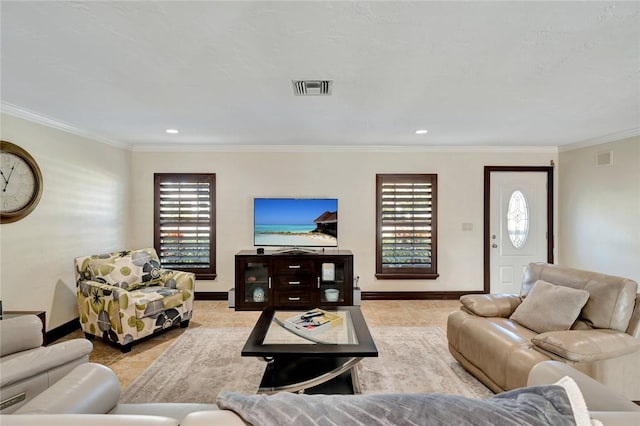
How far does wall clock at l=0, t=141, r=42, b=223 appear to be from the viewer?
115 inches

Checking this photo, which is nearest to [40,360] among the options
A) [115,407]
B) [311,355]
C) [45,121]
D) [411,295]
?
[115,407]

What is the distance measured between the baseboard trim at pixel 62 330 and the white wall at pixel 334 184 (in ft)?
4.68

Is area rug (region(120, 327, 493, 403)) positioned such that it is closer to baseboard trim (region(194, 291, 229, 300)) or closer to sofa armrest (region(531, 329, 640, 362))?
sofa armrest (region(531, 329, 640, 362))

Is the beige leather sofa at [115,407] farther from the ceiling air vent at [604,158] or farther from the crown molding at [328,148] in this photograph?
the ceiling air vent at [604,158]

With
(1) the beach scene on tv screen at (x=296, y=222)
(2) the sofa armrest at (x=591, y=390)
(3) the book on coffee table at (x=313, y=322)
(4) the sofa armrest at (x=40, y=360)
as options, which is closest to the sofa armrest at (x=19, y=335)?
(4) the sofa armrest at (x=40, y=360)

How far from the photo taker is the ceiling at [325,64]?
1.58 meters

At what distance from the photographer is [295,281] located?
177 inches

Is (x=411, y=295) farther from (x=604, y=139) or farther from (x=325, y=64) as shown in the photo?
(x=325, y=64)

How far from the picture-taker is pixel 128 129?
3.83 metres

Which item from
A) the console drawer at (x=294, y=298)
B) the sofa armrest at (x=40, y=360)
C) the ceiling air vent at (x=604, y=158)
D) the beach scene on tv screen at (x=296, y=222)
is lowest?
the console drawer at (x=294, y=298)

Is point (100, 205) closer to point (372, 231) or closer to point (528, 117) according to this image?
point (372, 231)

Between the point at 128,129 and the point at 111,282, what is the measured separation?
1766mm

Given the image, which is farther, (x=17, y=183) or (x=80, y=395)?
(x=17, y=183)

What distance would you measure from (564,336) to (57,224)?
182 inches
